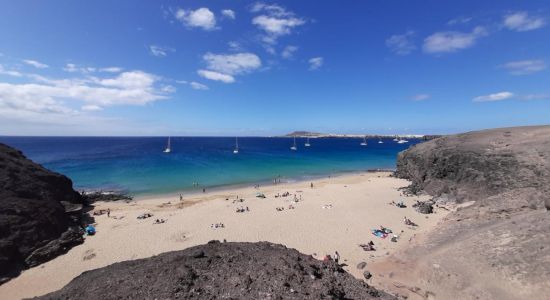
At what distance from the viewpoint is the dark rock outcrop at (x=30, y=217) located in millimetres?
19047

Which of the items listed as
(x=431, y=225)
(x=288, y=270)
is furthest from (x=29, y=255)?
(x=431, y=225)

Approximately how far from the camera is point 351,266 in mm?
17453

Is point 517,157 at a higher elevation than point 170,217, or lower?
higher

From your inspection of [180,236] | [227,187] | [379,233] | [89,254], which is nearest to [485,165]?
[379,233]

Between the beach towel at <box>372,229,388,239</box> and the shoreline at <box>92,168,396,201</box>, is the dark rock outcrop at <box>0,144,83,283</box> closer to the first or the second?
the shoreline at <box>92,168,396,201</box>

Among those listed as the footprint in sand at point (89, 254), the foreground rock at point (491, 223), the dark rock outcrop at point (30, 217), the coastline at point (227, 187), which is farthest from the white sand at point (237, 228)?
the foreground rock at point (491, 223)

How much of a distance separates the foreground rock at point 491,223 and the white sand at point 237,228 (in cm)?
350

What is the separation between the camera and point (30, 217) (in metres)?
22.1

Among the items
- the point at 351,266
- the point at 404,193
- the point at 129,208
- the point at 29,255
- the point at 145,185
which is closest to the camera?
the point at 351,266

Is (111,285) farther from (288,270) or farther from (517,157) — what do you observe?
(517,157)

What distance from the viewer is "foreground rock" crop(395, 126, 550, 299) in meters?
13.1

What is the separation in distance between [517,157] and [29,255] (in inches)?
1766

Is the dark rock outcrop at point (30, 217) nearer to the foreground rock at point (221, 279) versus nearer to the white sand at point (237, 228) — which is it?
the white sand at point (237, 228)

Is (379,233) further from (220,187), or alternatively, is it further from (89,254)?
(220,187)
